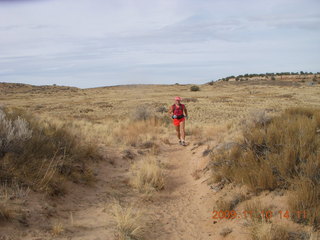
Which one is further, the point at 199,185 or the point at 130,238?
the point at 199,185

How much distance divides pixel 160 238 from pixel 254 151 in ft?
9.42

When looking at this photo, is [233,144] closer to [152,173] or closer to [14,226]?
[152,173]

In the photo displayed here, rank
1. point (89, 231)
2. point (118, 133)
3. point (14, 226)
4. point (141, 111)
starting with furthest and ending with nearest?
point (141, 111) → point (118, 133) → point (89, 231) → point (14, 226)

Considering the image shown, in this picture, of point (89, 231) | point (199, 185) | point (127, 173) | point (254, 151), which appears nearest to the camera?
point (89, 231)

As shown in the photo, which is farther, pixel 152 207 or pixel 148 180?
pixel 148 180

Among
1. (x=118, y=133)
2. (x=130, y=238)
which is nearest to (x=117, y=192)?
(x=130, y=238)

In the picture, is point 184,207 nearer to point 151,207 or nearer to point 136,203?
point 151,207

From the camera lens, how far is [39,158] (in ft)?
20.4

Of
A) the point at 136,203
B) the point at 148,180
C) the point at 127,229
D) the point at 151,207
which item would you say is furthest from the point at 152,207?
the point at 127,229

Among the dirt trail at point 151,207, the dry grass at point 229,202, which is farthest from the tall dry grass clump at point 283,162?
the dirt trail at point 151,207

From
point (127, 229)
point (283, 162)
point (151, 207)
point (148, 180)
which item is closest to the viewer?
point (127, 229)

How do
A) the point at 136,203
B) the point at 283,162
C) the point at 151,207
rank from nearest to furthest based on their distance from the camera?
the point at 283,162 → the point at 151,207 → the point at 136,203

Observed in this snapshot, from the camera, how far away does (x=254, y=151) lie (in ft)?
20.4

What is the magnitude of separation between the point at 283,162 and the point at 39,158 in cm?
495
